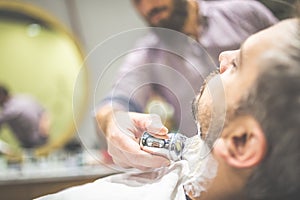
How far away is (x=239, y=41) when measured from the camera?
2.40ft

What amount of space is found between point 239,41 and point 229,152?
0.60 feet

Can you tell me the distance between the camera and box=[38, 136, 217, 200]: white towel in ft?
2.35

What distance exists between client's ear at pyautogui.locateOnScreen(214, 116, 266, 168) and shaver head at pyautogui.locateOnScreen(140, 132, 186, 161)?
62mm

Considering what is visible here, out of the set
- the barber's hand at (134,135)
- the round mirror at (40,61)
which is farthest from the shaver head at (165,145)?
the round mirror at (40,61)

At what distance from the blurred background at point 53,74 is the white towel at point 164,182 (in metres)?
0.11

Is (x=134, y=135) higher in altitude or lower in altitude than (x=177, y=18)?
lower

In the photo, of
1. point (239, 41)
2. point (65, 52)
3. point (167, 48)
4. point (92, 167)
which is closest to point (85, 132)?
point (92, 167)

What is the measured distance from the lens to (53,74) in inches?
56.6

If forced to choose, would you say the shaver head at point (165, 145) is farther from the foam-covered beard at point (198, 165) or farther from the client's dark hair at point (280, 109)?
the client's dark hair at point (280, 109)

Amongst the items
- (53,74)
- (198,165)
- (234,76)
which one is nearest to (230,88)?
(234,76)

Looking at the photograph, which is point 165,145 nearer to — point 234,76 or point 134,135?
point 134,135

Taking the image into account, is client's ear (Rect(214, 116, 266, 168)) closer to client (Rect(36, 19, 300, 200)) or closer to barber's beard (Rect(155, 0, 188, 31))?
client (Rect(36, 19, 300, 200))

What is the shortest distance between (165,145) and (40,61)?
2.67 feet

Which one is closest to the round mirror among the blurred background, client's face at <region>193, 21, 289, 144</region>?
the blurred background
